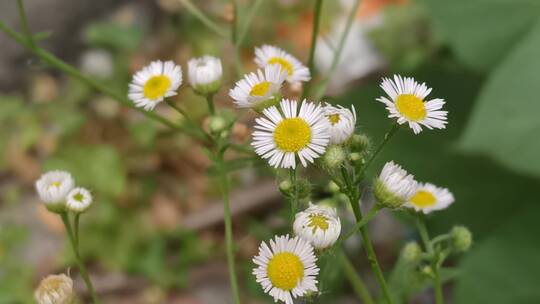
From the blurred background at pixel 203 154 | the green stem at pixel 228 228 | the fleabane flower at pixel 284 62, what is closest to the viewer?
the green stem at pixel 228 228

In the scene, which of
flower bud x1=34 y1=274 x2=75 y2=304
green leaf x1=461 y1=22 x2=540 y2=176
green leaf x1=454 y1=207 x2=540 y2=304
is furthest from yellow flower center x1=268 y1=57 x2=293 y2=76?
green leaf x1=454 y1=207 x2=540 y2=304

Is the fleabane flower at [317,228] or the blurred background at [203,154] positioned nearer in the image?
the fleabane flower at [317,228]

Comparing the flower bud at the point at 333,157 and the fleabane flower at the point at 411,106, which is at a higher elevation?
the fleabane flower at the point at 411,106

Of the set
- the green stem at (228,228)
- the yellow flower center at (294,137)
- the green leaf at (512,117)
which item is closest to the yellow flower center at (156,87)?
the green stem at (228,228)

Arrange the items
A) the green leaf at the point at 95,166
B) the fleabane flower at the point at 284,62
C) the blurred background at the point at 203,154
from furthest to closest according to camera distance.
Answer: the green leaf at the point at 95,166
the blurred background at the point at 203,154
the fleabane flower at the point at 284,62

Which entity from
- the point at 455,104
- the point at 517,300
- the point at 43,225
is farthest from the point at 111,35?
the point at 517,300

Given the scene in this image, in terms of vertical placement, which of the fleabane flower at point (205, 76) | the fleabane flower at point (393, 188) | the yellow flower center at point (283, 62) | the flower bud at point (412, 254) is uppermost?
the yellow flower center at point (283, 62)

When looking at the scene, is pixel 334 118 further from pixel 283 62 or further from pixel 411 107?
pixel 283 62

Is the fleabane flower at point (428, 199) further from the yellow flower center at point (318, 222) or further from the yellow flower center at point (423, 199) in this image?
the yellow flower center at point (318, 222)
